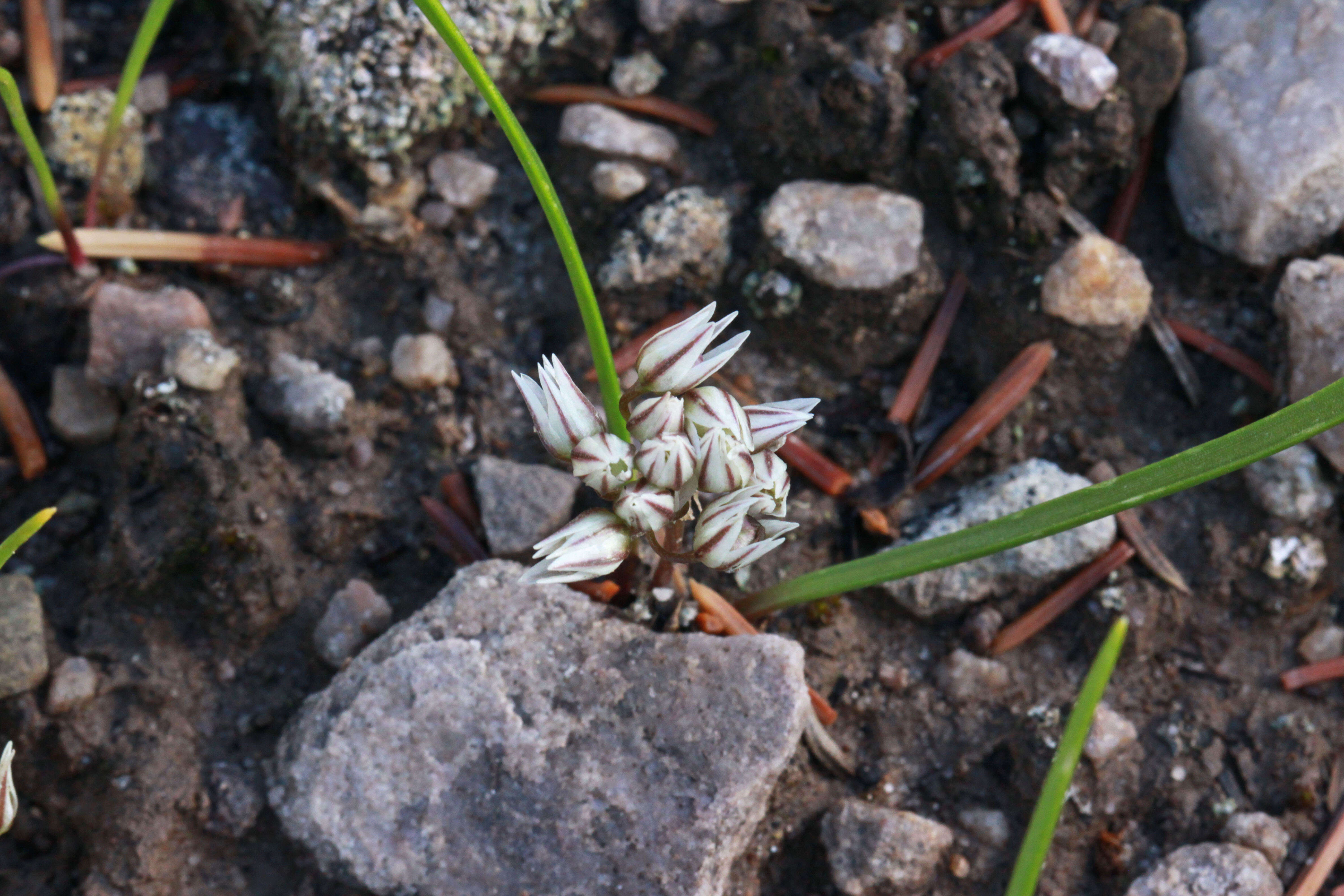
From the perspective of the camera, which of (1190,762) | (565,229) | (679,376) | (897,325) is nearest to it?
(679,376)

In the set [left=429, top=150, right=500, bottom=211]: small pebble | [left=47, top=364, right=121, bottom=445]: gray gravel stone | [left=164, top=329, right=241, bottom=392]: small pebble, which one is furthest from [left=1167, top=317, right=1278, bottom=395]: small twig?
[left=47, top=364, right=121, bottom=445]: gray gravel stone

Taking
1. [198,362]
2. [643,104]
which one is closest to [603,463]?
[198,362]

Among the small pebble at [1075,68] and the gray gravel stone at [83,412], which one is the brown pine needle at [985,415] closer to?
the small pebble at [1075,68]

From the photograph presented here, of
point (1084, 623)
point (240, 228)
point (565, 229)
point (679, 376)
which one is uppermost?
point (565, 229)

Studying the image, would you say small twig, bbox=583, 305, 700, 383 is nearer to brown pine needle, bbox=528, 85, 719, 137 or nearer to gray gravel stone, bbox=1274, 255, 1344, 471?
brown pine needle, bbox=528, 85, 719, 137

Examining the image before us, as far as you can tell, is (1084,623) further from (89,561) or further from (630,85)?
(89,561)

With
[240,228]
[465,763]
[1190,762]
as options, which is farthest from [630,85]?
[1190,762]
